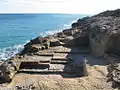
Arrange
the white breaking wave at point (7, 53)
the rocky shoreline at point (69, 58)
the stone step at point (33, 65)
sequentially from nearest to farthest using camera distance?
the rocky shoreline at point (69, 58) < the stone step at point (33, 65) < the white breaking wave at point (7, 53)

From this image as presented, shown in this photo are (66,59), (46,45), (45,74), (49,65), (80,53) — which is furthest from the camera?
(46,45)

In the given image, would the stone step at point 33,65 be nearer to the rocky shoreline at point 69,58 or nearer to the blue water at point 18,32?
the rocky shoreline at point 69,58

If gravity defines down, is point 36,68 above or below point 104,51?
below

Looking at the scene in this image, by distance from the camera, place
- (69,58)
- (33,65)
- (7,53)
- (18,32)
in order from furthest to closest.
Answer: (18,32), (7,53), (69,58), (33,65)

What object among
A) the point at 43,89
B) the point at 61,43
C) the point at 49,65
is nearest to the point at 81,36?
the point at 61,43

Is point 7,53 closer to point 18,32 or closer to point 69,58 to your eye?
point 69,58

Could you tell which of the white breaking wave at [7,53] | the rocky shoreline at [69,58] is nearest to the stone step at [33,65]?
the rocky shoreline at [69,58]

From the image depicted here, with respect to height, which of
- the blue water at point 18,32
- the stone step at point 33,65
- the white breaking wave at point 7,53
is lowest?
the blue water at point 18,32

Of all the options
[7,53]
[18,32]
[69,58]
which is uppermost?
[69,58]

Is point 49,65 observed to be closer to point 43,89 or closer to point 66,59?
point 66,59

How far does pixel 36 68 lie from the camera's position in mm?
14086

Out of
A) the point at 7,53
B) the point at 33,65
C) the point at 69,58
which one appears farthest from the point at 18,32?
the point at 33,65

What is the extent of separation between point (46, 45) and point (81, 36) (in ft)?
11.0

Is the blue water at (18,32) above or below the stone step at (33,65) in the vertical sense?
below
